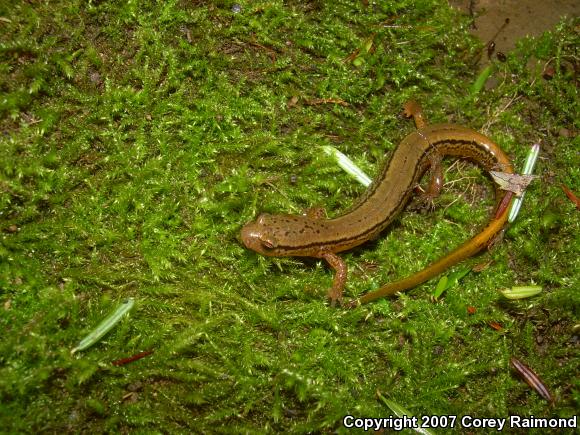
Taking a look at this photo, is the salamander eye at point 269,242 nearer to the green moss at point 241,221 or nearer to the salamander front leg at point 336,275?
the green moss at point 241,221

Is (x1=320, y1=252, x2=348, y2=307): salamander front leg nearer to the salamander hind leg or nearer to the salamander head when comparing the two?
Answer: the salamander head

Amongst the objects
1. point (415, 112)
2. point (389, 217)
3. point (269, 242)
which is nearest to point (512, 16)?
point (415, 112)

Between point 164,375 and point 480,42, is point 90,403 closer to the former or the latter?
point 164,375

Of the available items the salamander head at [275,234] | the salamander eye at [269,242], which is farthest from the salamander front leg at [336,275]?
the salamander eye at [269,242]

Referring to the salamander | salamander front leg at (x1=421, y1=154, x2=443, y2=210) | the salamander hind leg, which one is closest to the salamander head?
the salamander

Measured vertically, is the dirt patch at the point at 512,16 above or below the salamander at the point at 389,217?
above

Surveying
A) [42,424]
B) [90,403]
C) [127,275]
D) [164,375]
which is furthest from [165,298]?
[42,424]

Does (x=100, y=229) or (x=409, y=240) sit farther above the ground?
(x=409, y=240)
